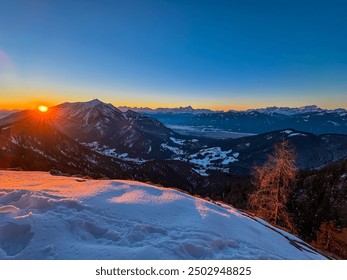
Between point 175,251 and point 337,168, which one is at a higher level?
point 175,251

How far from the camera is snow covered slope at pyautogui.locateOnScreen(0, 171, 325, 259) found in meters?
7.89

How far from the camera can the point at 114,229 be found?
31.1 ft

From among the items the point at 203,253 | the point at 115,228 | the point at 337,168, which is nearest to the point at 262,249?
the point at 203,253

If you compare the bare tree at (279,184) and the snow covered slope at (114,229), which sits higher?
the snow covered slope at (114,229)

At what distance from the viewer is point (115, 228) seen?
9570 mm

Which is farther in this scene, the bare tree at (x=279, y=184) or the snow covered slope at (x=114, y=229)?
the bare tree at (x=279, y=184)

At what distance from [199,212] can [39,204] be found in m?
7.28

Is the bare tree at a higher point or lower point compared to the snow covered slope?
lower

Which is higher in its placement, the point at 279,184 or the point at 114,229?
the point at 114,229

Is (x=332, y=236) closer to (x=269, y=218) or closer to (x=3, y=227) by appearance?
(x=269, y=218)

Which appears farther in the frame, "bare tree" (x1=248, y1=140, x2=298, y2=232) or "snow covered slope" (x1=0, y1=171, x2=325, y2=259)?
"bare tree" (x1=248, y1=140, x2=298, y2=232)

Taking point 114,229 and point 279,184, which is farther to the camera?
point 279,184

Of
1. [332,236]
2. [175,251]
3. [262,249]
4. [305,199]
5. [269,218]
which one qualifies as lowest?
[305,199]

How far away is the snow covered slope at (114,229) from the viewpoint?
25.9ft
